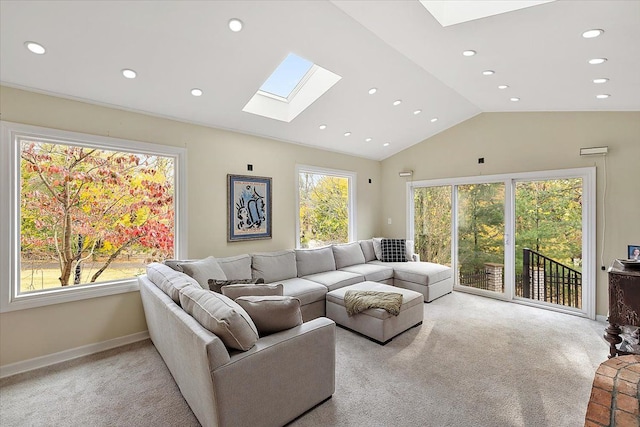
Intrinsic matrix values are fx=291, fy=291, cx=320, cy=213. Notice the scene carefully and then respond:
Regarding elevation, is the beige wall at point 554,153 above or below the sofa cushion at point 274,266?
above

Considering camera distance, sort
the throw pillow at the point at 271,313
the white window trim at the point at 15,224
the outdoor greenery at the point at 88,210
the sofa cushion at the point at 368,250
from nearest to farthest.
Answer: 1. the throw pillow at the point at 271,313
2. the white window trim at the point at 15,224
3. the outdoor greenery at the point at 88,210
4. the sofa cushion at the point at 368,250

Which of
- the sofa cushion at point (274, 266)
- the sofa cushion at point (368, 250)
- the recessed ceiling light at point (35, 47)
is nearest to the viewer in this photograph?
the recessed ceiling light at point (35, 47)

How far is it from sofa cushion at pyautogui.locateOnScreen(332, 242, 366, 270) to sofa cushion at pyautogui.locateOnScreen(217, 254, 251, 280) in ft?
5.50

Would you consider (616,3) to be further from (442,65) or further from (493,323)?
(493,323)

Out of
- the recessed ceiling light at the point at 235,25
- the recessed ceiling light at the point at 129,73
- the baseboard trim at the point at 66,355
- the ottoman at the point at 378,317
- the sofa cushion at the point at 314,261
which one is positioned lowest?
the baseboard trim at the point at 66,355

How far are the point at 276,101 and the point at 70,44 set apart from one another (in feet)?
7.37

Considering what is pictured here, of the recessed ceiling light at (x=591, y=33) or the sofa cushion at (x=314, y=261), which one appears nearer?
the recessed ceiling light at (x=591, y=33)

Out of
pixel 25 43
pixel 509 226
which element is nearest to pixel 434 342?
pixel 509 226

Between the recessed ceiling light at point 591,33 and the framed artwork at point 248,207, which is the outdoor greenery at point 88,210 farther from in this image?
the recessed ceiling light at point 591,33

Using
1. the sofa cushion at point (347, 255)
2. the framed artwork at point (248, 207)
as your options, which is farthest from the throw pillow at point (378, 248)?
the framed artwork at point (248, 207)

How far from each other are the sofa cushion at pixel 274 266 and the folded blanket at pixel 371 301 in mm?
990

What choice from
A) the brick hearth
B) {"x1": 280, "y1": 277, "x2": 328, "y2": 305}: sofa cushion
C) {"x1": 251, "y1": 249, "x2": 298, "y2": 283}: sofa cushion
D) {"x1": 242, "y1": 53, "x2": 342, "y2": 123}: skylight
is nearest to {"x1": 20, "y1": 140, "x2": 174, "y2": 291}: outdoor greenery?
{"x1": 251, "y1": 249, "x2": 298, "y2": 283}: sofa cushion

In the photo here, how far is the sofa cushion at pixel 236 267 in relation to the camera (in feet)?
11.7

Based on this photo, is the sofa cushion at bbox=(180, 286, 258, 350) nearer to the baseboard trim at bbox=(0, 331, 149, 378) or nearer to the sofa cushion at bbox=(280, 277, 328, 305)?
the sofa cushion at bbox=(280, 277, 328, 305)
